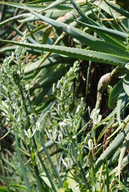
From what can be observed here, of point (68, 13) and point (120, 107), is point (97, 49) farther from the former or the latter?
point (68, 13)

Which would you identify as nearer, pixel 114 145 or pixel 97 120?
pixel 97 120

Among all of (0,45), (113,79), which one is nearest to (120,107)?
(113,79)

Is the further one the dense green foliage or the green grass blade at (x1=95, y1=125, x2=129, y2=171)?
the green grass blade at (x1=95, y1=125, x2=129, y2=171)

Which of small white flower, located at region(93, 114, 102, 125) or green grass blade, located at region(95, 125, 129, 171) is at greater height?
small white flower, located at region(93, 114, 102, 125)

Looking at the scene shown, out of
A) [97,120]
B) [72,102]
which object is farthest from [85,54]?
[97,120]

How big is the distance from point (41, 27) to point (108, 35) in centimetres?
51

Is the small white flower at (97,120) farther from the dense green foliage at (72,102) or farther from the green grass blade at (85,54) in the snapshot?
the green grass blade at (85,54)

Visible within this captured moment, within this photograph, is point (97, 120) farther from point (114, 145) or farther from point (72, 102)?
point (114, 145)

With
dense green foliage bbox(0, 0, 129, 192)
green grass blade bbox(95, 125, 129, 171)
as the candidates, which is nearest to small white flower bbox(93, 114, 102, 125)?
dense green foliage bbox(0, 0, 129, 192)

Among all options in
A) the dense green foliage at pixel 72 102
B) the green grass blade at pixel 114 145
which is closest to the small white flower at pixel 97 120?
the dense green foliage at pixel 72 102

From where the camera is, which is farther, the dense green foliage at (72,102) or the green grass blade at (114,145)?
the green grass blade at (114,145)

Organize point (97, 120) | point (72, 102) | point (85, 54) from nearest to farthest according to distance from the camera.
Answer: point (97, 120) → point (72, 102) → point (85, 54)

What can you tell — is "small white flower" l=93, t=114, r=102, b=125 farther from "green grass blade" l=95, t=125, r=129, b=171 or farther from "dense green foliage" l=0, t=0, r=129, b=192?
"green grass blade" l=95, t=125, r=129, b=171

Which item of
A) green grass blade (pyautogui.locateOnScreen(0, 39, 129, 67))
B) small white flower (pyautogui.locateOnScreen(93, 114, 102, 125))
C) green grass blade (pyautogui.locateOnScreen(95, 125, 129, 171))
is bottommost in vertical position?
green grass blade (pyautogui.locateOnScreen(95, 125, 129, 171))
